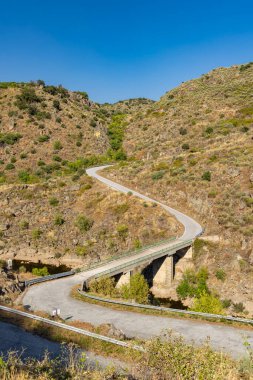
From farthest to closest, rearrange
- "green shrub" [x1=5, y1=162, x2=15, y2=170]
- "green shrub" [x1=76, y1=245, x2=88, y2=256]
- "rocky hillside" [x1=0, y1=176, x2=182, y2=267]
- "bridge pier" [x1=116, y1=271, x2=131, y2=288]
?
"green shrub" [x1=5, y1=162, x2=15, y2=170] → "rocky hillside" [x1=0, y1=176, x2=182, y2=267] → "green shrub" [x1=76, y1=245, x2=88, y2=256] → "bridge pier" [x1=116, y1=271, x2=131, y2=288]

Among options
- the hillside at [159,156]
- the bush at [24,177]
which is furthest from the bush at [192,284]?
the bush at [24,177]

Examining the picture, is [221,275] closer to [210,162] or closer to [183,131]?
[210,162]

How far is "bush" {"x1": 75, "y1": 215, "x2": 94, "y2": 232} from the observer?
48219 millimetres

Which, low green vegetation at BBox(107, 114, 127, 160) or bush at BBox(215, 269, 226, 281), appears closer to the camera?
bush at BBox(215, 269, 226, 281)

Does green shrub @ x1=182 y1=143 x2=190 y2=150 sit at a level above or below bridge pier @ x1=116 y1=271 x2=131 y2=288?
above

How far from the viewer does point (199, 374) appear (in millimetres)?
6754

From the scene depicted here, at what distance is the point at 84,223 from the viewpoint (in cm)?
4838

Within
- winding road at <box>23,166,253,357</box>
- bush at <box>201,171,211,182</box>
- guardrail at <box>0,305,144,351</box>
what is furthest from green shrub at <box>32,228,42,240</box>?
bush at <box>201,171,211,182</box>

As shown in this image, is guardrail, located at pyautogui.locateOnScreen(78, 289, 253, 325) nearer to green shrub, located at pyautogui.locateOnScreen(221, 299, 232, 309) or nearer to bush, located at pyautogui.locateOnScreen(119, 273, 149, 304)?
bush, located at pyautogui.locateOnScreen(119, 273, 149, 304)

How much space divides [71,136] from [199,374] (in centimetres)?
8829

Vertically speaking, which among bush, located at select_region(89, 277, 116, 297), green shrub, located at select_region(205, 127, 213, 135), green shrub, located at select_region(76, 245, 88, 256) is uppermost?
green shrub, located at select_region(205, 127, 213, 135)

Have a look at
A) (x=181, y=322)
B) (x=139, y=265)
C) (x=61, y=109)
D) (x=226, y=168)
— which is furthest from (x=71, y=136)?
(x=181, y=322)

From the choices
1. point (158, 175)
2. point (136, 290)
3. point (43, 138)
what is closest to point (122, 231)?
point (136, 290)

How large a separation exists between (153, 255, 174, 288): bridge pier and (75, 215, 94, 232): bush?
46.8 feet
